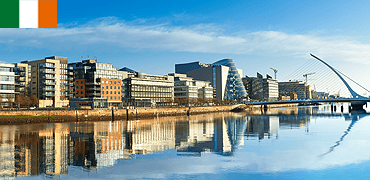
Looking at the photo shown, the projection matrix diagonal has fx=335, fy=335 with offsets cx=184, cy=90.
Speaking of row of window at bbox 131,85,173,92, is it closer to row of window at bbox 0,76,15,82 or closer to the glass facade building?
row of window at bbox 0,76,15,82

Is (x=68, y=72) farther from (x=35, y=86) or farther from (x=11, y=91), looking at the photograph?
(x=11, y=91)

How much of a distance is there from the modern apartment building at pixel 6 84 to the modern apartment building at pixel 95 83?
20952mm

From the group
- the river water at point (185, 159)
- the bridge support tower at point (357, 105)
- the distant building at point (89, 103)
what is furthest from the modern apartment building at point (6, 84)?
the bridge support tower at point (357, 105)

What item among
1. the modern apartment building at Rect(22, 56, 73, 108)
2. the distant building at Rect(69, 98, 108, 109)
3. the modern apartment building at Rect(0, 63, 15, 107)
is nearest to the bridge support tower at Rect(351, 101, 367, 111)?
the distant building at Rect(69, 98, 108, 109)

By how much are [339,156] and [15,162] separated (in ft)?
71.8

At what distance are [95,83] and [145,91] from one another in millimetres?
22025

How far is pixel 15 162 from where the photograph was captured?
2136cm

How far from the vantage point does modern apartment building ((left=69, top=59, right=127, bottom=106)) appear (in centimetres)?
9081

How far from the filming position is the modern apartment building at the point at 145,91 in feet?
342

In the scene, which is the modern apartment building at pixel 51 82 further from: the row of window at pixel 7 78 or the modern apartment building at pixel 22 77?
the row of window at pixel 7 78

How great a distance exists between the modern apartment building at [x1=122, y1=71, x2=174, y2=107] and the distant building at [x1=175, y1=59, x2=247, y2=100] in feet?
119

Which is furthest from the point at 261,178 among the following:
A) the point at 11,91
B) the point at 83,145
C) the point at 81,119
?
the point at 11,91

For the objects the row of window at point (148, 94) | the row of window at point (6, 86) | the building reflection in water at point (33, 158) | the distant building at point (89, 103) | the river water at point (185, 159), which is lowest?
the river water at point (185, 159)

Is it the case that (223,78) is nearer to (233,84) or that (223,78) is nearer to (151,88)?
(233,84)
